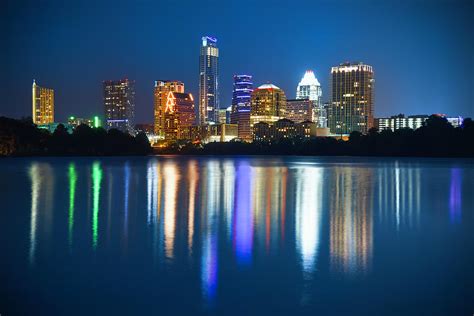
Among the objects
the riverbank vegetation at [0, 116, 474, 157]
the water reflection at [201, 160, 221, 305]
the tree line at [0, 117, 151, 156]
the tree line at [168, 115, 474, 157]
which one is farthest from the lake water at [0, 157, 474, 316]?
the tree line at [168, 115, 474, 157]

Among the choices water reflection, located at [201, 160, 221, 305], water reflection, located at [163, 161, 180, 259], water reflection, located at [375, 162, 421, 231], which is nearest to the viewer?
water reflection, located at [201, 160, 221, 305]

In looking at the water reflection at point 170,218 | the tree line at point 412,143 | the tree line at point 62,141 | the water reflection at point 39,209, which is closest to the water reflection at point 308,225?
the water reflection at point 170,218

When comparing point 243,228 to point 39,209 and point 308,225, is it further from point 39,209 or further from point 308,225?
point 39,209

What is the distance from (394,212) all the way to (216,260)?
35.6ft

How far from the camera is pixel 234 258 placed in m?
11.4

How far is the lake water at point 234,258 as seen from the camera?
8.48 meters

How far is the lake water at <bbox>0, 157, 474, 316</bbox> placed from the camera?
8.48m

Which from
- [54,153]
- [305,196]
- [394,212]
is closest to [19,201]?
[305,196]

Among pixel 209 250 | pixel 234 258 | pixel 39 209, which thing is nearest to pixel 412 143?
pixel 39 209

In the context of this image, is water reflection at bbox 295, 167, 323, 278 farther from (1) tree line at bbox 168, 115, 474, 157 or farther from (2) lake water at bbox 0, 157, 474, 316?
(1) tree line at bbox 168, 115, 474, 157

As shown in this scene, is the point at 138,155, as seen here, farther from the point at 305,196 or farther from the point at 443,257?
the point at 443,257

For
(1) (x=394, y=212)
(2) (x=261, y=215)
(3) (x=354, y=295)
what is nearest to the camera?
(3) (x=354, y=295)

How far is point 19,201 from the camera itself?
72.2 ft

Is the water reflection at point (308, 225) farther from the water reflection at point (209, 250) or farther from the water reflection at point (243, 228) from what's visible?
the water reflection at point (209, 250)
